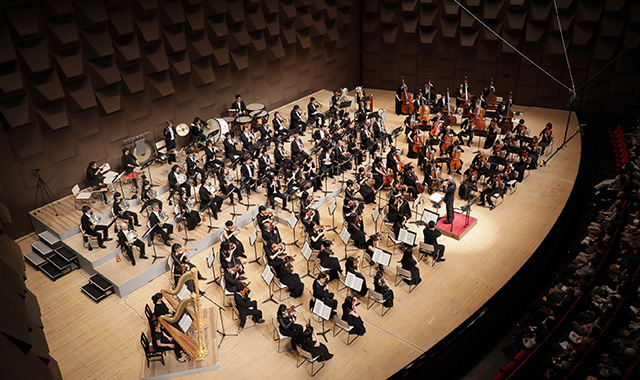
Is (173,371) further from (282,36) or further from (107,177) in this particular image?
(282,36)

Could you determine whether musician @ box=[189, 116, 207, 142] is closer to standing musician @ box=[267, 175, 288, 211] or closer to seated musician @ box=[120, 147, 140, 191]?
seated musician @ box=[120, 147, 140, 191]

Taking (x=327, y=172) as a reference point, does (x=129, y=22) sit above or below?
above

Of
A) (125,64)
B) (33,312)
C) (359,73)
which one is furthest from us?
(359,73)

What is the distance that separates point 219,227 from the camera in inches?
549

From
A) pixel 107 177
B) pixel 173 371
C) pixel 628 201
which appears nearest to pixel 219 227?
pixel 107 177

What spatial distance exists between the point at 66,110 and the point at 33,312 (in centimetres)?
802

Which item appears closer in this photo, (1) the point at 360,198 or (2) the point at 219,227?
(2) the point at 219,227

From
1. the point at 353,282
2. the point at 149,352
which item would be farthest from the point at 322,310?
the point at 149,352

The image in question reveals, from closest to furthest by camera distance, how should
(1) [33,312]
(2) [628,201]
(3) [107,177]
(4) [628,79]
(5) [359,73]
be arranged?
(1) [33,312] → (2) [628,201] → (3) [107,177] → (4) [628,79] → (5) [359,73]

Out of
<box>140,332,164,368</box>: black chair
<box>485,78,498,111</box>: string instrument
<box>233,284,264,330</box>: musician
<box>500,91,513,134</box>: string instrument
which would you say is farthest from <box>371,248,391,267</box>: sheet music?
<box>485,78,498,111</box>: string instrument

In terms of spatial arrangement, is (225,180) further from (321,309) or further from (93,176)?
(321,309)

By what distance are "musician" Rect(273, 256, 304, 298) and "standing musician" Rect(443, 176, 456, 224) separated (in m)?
A: 4.65

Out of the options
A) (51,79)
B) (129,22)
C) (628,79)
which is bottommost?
(628,79)

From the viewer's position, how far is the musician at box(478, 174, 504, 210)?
14703 millimetres
